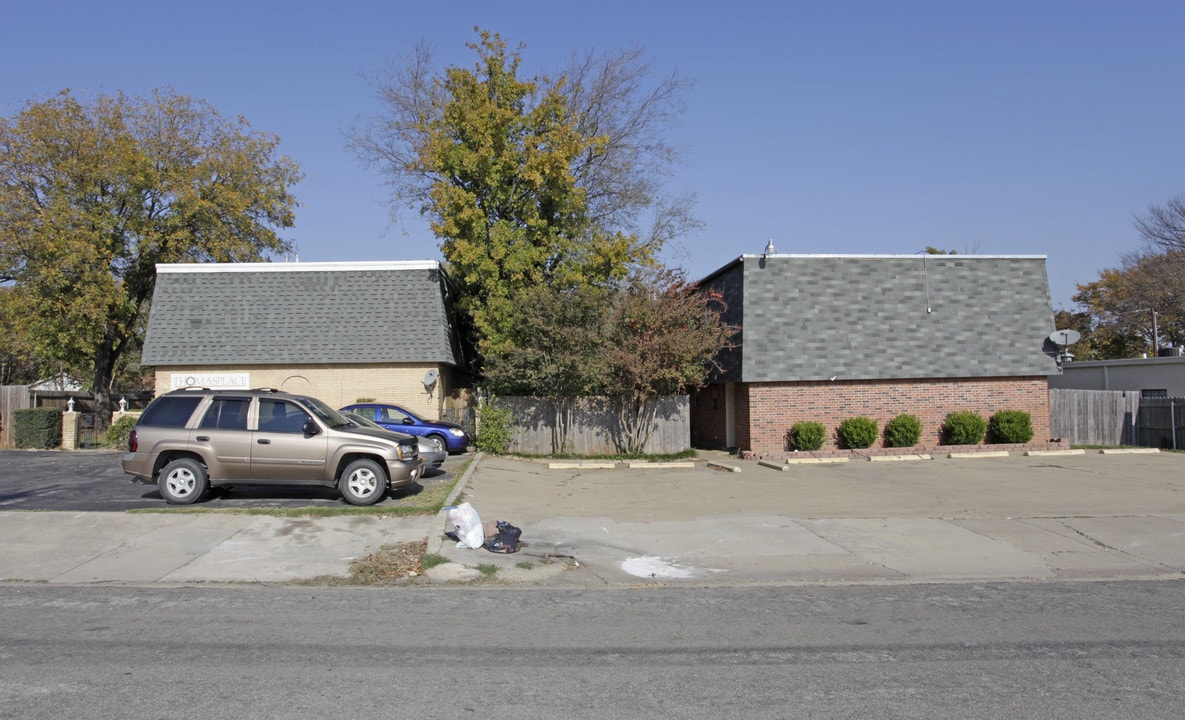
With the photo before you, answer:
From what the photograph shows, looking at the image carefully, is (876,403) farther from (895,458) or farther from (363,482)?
(363,482)

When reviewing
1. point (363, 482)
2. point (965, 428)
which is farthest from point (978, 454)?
point (363, 482)

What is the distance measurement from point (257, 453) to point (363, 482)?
168 cm

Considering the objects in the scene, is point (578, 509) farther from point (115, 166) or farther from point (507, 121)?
point (115, 166)

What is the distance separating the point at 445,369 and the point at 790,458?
11170 millimetres

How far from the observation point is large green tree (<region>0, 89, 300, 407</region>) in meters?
27.0

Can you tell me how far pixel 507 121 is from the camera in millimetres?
25109

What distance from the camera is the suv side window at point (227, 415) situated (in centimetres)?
1280

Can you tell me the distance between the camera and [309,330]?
2452 centimetres

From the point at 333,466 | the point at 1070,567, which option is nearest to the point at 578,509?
the point at 333,466

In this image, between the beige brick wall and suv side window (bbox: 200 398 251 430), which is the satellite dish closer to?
the beige brick wall

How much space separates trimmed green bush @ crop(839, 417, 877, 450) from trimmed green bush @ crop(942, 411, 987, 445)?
2.28m

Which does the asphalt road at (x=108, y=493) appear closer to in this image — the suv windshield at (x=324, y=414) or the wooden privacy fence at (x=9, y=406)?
the suv windshield at (x=324, y=414)

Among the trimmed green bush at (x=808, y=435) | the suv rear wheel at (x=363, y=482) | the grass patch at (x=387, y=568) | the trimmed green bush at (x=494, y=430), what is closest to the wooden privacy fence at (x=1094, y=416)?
the trimmed green bush at (x=808, y=435)

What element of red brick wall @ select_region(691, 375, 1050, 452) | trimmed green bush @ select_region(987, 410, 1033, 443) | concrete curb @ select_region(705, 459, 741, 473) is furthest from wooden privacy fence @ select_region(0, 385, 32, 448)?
trimmed green bush @ select_region(987, 410, 1033, 443)
